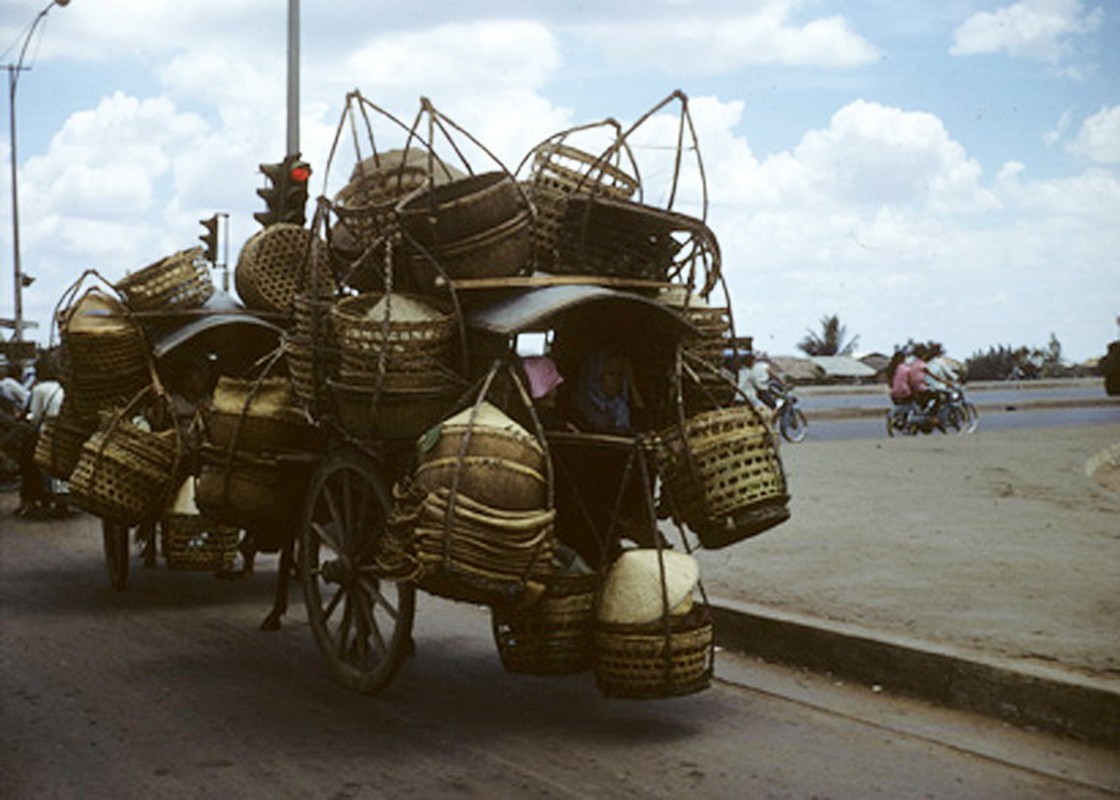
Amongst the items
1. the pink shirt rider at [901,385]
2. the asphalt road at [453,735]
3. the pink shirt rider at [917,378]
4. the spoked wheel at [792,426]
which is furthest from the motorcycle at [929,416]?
the asphalt road at [453,735]

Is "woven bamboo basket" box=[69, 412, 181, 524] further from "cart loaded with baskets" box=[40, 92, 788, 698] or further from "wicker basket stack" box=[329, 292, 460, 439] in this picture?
"wicker basket stack" box=[329, 292, 460, 439]

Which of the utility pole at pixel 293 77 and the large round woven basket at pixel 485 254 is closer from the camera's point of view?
the large round woven basket at pixel 485 254

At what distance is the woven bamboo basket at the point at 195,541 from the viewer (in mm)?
8734

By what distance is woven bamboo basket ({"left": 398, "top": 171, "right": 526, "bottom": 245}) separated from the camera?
6.08 meters

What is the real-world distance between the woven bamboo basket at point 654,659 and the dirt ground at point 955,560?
166cm

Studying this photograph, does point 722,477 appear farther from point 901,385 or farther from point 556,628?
point 901,385

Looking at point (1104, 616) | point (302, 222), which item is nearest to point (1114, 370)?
point (1104, 616)

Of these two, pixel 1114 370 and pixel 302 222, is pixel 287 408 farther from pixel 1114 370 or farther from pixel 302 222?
pixel 1114 370

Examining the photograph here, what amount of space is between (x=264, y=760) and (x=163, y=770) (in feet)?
1.21

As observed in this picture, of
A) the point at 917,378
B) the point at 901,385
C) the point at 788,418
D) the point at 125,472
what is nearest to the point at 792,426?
the point at 788,418

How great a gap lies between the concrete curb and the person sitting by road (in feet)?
5.23

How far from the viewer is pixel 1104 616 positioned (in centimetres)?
710

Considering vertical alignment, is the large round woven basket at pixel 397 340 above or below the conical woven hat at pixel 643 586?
above

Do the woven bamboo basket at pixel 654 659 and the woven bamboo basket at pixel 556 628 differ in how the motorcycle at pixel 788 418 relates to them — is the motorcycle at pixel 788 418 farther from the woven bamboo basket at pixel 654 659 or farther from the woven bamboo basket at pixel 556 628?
the woven bamboo basket at pixel 654 659
